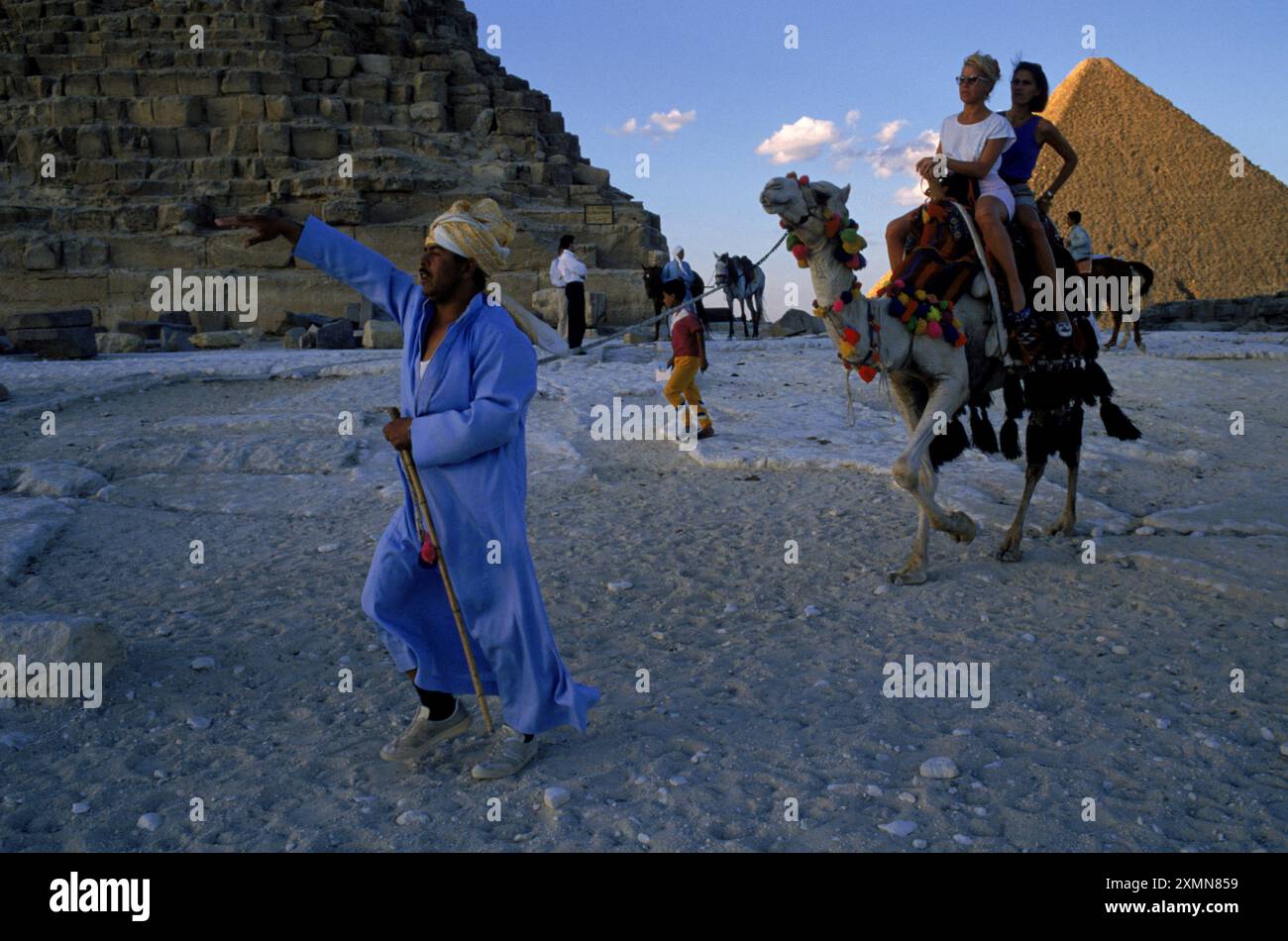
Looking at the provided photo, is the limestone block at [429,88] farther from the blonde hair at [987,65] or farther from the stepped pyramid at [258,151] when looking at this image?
the blonde hair at [987,65]

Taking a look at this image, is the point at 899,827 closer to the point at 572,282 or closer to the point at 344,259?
the point at 344,259

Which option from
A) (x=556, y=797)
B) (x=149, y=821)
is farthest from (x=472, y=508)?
(x=149, y=821)

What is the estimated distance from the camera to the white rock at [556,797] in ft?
9.80

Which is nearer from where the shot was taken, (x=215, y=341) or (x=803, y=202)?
(x=803, y=202)

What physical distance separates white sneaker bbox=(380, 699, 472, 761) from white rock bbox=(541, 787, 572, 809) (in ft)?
1.59

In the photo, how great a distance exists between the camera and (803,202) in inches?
188

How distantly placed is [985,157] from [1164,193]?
90.1 metres

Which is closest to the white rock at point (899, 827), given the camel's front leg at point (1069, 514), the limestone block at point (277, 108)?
the camel's front leg at point (1069, 514)

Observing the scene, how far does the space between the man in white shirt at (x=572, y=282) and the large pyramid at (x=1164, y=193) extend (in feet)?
217

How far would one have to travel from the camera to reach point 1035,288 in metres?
5.58

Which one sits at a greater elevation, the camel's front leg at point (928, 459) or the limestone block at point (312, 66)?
the limestone block at point (312, 66)

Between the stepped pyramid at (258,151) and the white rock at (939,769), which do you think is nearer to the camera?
the white rock at (939,769)

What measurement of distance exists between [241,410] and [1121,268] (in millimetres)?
13811
